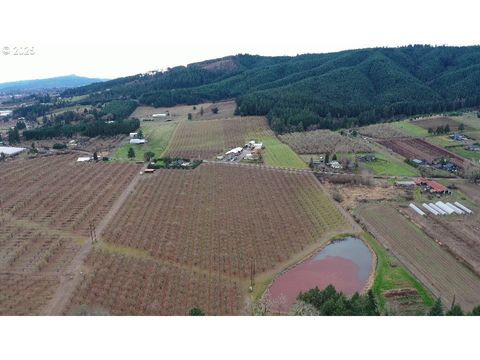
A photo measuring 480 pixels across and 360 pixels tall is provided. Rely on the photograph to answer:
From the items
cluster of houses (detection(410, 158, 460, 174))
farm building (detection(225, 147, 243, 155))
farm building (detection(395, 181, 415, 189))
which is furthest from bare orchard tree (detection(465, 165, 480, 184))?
farm building (detection(225, 147, 243, 155))

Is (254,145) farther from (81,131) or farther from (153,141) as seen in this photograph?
(81,131)

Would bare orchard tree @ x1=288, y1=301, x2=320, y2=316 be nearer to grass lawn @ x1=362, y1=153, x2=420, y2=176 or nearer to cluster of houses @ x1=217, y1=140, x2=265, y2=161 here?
grass lawn @ x1=362, y1=153, x2=420, y2=176

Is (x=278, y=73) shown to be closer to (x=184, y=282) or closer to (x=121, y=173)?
(x=121, y=173)

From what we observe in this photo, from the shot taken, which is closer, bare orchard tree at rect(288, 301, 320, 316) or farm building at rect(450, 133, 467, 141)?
bare orchard tree at rect(288, 301, 320, 316)

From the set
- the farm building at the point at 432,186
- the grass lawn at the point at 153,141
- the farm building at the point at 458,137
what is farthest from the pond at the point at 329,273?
the farm building at the point at 458,137

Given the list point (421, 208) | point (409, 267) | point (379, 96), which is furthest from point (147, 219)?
point (379, 96)

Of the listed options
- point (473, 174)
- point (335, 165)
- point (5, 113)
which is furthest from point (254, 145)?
point (5, 113)
